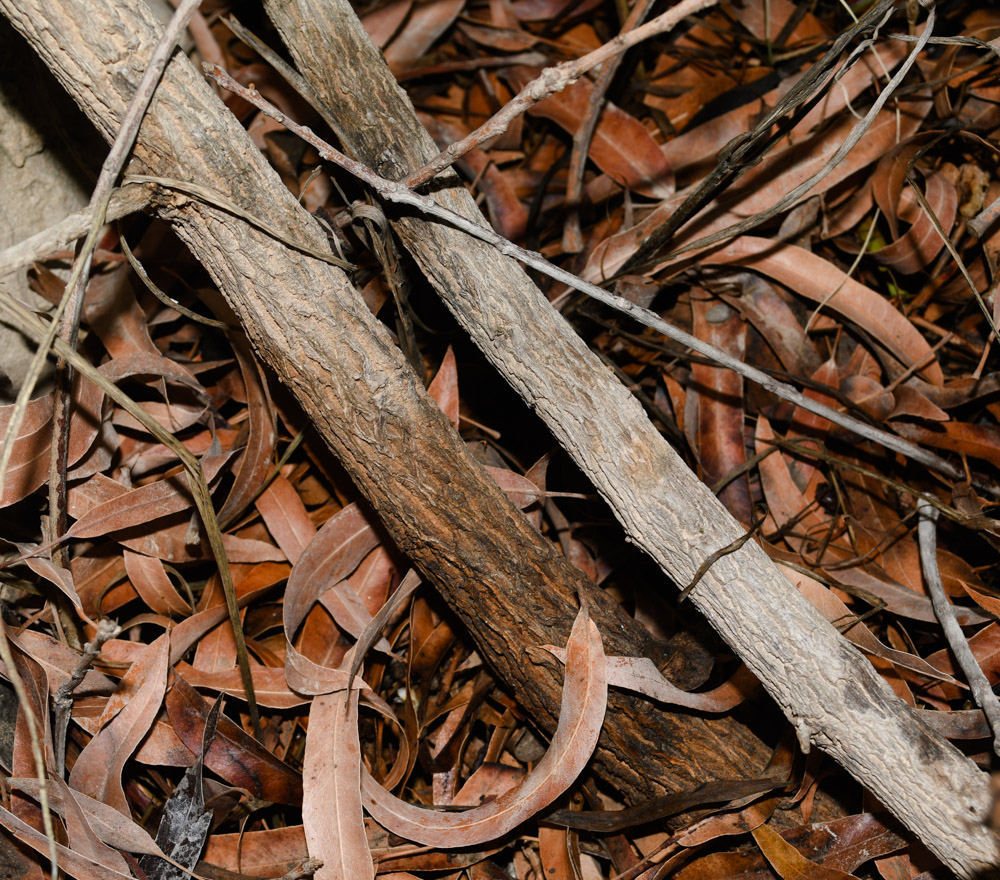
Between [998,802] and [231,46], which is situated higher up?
[231,46]

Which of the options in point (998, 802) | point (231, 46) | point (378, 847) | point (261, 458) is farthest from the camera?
point (231, 46)

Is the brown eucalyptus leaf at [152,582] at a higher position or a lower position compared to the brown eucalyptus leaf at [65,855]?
higher

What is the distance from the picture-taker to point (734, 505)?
1441mm

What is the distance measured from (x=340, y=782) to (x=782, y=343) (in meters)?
1.15

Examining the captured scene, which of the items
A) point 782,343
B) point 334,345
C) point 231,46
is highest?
point 231,46

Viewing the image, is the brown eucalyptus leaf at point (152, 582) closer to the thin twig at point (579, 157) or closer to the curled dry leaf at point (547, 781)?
the curled dry leaf at point (547, 781)

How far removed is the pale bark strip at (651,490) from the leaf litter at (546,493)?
0.15 meters

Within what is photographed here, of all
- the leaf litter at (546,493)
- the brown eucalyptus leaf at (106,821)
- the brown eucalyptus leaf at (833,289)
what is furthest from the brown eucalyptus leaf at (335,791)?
the brown eucalyptus leaf at (833,289)

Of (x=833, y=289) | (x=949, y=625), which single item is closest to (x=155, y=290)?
(x=833, y=289)

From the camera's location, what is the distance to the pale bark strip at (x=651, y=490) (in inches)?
38.8

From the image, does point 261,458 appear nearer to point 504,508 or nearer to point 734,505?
point 504,508

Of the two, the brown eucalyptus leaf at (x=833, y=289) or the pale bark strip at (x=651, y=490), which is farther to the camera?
the brown eucalyptus leaf at (x=833, y=289)

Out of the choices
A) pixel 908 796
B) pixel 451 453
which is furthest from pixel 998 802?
pixel 451 453

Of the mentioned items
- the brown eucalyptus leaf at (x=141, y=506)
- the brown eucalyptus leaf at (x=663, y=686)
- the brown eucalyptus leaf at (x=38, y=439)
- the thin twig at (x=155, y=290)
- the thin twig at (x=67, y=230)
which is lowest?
the brown eucalyptus leaf at (x=663, y=686)
